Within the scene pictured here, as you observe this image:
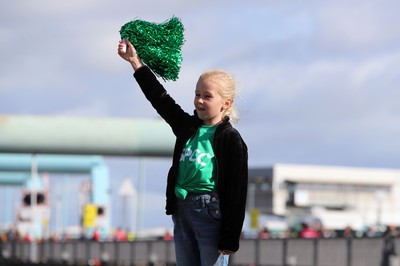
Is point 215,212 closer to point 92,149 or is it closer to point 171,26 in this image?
point 171,26

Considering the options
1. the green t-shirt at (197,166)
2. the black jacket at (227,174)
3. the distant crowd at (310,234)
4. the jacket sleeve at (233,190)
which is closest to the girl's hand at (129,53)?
the black jacket at (227,174)

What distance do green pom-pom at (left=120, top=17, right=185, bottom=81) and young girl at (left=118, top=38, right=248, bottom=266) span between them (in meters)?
0.42

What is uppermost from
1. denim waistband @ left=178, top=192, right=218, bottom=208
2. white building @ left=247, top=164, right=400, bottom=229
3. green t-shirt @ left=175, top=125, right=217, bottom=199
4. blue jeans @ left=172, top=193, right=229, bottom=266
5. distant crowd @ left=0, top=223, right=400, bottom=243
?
white building @ left=247, top=164, right=400, bottom=229

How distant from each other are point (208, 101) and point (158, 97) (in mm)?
409

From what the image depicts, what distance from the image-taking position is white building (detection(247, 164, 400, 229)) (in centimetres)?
11256

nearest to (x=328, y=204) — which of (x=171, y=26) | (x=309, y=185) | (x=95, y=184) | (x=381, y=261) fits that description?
(x=309, y=185)

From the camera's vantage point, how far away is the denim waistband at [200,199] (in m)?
7.58

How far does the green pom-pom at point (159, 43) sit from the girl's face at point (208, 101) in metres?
0.43

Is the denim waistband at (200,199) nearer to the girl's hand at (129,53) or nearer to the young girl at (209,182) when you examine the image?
the young girl at (209,182)

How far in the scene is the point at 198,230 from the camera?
25.0 ft

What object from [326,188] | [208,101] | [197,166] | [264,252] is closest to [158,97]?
[208,101]

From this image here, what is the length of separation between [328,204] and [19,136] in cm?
8544

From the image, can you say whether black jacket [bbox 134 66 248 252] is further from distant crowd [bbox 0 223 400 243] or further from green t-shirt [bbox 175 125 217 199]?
distant crowd [bbox 0 223 400 243]

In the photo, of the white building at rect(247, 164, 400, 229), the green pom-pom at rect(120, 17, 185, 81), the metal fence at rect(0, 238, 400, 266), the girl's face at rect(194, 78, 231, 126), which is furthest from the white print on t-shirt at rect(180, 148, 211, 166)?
the white building at rect(247, 164, 400, 229)
